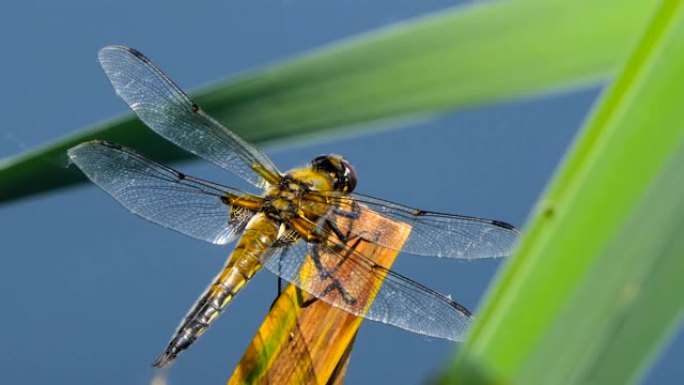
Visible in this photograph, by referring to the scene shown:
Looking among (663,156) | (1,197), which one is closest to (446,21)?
(663,156)

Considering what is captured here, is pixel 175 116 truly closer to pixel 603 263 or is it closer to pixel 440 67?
pixel 440 67

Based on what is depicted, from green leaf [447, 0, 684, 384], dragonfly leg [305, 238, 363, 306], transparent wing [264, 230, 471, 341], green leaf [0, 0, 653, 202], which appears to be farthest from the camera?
transparent wing [264, 230, 471, 341]

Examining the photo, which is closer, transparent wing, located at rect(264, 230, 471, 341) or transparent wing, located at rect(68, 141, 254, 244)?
transparent wing, located at rect(264, 230, 471, 341)

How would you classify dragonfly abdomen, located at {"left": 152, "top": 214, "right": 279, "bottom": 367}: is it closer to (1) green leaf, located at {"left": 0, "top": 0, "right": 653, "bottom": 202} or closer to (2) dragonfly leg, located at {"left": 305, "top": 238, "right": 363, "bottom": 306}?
(2) dragonfly leg, located at {"left": 305, "top": 238, "right": 363, "bottom": 306}

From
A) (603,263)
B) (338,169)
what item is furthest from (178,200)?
(603,263)

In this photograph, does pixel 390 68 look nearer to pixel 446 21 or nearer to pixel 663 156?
pixel 446 21

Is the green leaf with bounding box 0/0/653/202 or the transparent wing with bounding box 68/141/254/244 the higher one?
the green leaf with bounding box 0/0/653/202

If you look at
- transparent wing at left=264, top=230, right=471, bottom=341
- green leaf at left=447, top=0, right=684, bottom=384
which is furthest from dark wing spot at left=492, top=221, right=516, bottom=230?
green leaf at left=447, top=0, right=684, bottom=384
